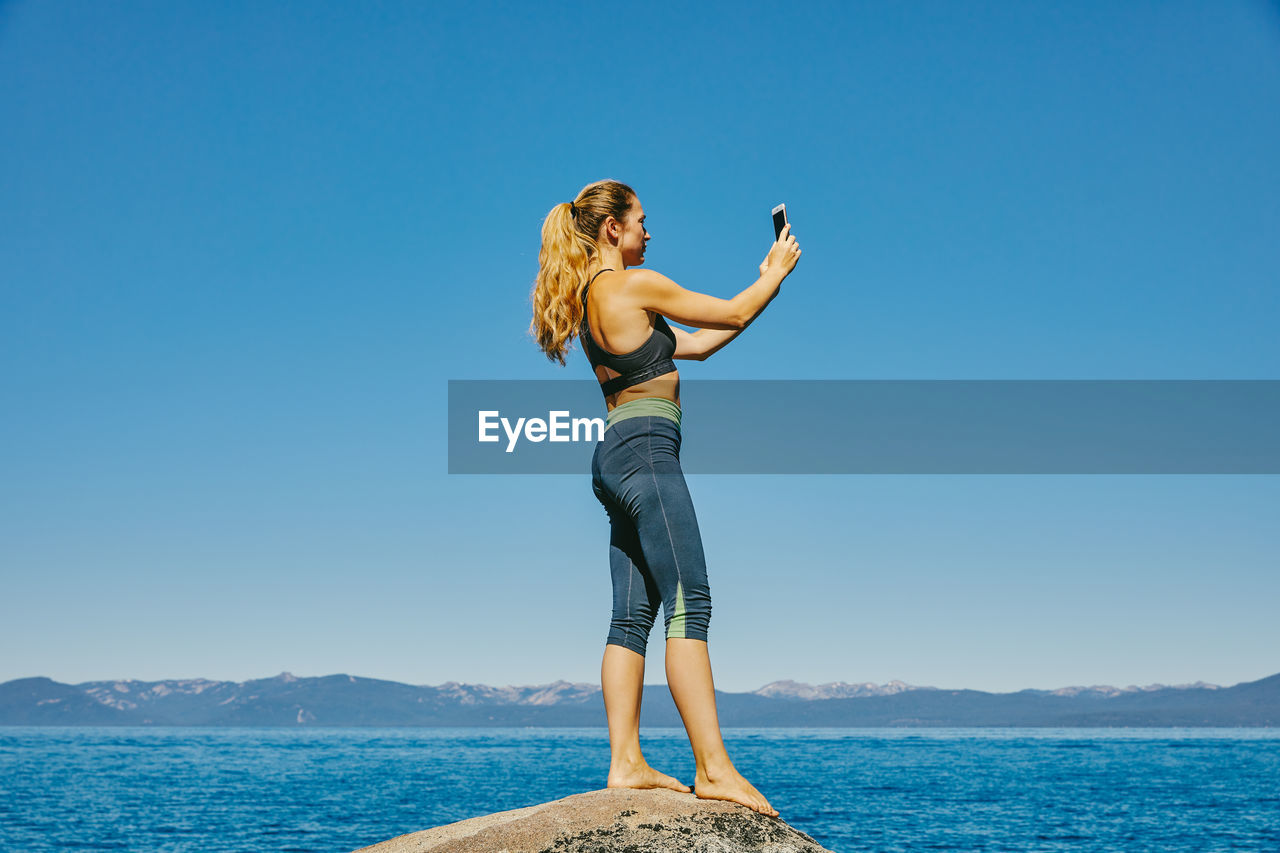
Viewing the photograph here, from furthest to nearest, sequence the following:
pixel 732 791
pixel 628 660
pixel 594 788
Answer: pixel 594 788 → pixel 628 660 → pixel 732 791

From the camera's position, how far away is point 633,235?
5.44 meters

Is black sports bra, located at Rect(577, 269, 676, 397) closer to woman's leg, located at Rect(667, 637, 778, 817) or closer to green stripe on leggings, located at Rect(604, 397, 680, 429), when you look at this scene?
green stripe on leggings, located at Rect(604, 397, 680, 429)

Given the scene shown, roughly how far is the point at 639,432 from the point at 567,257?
1011mm

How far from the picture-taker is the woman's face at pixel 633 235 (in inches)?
213

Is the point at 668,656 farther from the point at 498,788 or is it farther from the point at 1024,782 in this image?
the point at 1024,782

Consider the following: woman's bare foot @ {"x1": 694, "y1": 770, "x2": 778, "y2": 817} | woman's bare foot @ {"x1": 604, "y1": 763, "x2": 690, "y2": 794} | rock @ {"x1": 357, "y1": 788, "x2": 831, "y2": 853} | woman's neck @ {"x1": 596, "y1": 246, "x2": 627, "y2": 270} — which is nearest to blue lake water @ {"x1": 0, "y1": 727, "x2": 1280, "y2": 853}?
woman's bare foot @ {"x1": 604, "y1": 763, "x2": 690, "y2": 794}

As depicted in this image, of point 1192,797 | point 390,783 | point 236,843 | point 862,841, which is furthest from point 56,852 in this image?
point 1192,797

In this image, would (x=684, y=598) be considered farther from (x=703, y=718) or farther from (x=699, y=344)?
(x=699, y=344)

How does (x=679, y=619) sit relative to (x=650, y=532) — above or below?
below

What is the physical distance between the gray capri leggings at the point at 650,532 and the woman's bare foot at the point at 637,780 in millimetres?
584

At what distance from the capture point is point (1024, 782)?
117062mm

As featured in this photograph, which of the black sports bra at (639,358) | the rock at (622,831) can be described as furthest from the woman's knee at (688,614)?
the black sports bra at (639,358)

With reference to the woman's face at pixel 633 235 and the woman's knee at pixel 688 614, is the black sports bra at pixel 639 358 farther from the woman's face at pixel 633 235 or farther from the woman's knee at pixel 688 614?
the woman's knee at pixel 688 614

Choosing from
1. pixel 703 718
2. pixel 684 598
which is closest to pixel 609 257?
pixel 684 598
